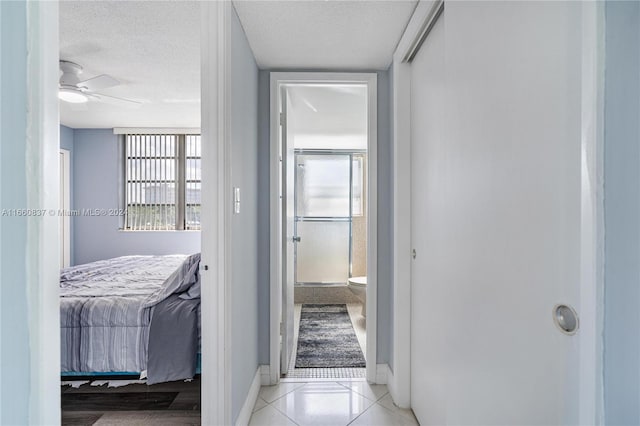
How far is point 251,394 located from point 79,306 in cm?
130

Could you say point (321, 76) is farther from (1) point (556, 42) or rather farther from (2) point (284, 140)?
(1) point (556, 42)

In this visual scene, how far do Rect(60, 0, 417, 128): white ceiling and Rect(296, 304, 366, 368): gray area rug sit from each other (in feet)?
7.53

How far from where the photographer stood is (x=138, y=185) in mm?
5266

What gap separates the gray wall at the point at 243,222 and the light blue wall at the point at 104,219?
10.4 ft

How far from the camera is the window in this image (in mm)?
5254

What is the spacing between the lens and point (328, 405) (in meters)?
2.28

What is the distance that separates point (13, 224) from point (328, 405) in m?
2.18

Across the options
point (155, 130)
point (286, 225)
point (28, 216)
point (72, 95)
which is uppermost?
point (155, 130)

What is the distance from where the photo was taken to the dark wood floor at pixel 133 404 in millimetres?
2090

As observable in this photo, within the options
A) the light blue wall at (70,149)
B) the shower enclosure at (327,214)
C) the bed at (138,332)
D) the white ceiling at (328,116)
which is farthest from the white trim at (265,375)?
the light blue wall at (70,149)

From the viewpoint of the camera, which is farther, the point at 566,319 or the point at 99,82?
the point at 99,82

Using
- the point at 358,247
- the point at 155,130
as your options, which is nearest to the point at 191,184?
the point at 155,130
